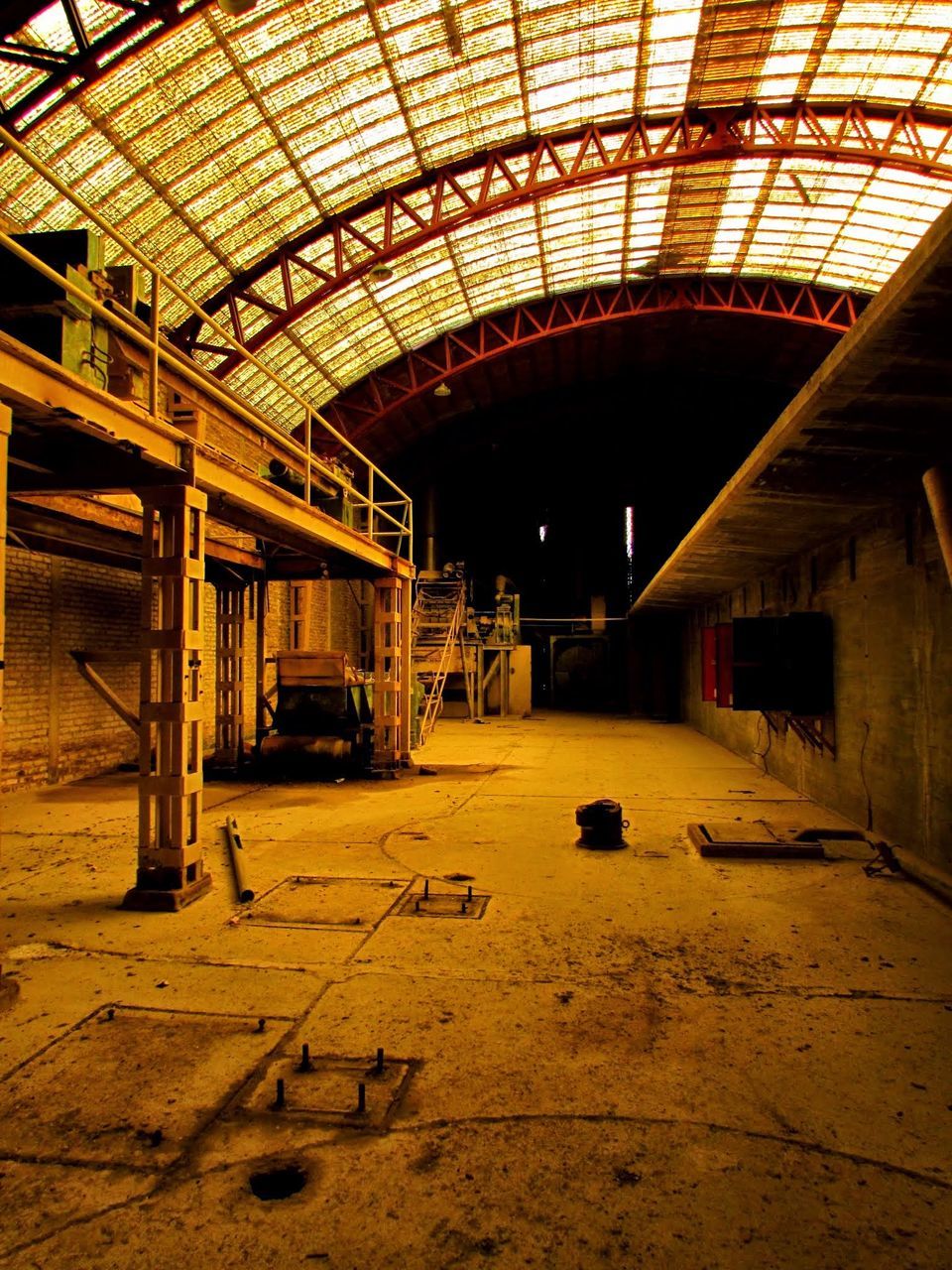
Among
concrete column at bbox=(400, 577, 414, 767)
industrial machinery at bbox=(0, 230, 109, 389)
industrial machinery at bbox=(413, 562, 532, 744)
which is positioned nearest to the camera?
industrial machinery at bbox=(0, 230, 109, 389)

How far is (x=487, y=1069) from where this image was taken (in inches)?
126

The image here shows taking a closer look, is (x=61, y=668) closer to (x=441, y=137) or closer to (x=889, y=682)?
(x=889, y=682)

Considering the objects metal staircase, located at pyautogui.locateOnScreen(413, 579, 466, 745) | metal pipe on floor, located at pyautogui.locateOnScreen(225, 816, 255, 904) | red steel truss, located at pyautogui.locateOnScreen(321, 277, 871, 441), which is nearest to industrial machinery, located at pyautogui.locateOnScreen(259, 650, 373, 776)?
metal pipe on floor, located at pyautogui.locateOnScreen(225, 816, 255, 904)

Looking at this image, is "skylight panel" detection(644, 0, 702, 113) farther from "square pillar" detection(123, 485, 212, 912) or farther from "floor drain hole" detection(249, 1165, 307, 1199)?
"floor drain hole" detection(249, 1165, 307, 1199)

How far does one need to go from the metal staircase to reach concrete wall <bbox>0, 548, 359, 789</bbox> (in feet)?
23.9

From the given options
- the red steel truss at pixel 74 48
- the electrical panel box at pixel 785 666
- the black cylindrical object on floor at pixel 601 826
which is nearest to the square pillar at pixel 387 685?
the black cylindrical object on floor at pixel 601 826

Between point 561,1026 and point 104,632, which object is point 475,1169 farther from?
point 104,632

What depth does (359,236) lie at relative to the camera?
47.9ft

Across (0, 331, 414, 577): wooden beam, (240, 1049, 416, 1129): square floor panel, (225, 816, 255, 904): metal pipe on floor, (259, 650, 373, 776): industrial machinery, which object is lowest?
(240, 1049, 416, 1129): square floor panel

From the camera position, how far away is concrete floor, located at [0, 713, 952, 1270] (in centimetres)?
231

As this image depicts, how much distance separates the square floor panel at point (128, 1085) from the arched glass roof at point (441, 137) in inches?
426

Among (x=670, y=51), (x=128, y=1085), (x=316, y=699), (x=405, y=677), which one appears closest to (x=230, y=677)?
(x=316, y=699)

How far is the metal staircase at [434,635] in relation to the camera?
19.1 meters

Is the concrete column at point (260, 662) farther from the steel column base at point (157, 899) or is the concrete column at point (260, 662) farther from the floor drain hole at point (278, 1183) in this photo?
the floor drain hole at point (278, 1183)
